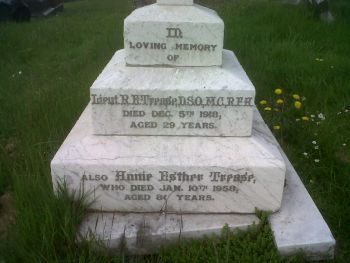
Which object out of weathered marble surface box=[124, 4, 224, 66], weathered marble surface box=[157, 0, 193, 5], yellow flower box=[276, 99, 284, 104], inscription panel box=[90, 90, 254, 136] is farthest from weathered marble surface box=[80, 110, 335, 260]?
yellow flower box=[276, 99, 284, 104]

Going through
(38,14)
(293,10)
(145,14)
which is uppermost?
(145,14)

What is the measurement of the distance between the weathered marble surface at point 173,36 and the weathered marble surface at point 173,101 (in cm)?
6

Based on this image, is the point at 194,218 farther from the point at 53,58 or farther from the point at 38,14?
the point at 38,14

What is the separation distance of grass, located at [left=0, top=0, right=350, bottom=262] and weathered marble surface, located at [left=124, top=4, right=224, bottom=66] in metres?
0.91

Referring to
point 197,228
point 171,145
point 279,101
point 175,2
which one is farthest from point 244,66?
point 197,228

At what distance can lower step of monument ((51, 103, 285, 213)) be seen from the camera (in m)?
2.18

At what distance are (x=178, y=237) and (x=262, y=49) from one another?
127 inches

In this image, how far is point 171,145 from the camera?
2.30 metres

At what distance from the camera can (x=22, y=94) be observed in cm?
409

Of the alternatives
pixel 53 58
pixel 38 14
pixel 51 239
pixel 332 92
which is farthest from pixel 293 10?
pixel 38 14

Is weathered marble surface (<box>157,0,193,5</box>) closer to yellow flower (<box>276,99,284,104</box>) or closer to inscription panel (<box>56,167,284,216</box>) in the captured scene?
inscription panel (<box>56,167,284,216</box>)

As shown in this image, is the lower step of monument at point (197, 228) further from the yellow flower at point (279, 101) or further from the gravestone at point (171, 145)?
the yellow flower at point (279, 101)

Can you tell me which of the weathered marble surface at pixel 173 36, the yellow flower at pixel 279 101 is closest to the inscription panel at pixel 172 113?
the weathered marble surface at pixel 173 36

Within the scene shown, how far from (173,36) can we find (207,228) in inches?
41.3
